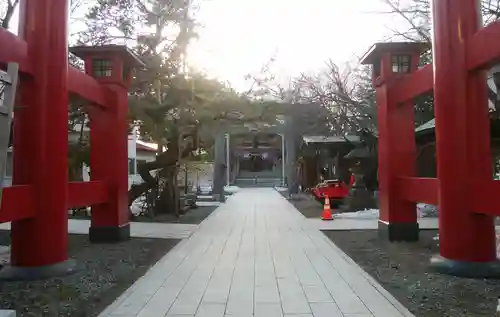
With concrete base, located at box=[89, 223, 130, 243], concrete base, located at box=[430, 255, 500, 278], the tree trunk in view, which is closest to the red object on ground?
the tree trunk

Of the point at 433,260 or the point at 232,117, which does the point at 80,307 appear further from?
the point at 232,117

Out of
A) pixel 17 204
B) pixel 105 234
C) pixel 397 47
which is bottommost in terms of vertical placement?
pixel 105 234

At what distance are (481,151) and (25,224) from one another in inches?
254

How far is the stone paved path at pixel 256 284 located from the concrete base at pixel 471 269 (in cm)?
115

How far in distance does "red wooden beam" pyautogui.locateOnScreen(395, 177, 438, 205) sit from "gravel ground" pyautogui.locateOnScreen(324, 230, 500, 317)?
957 mm

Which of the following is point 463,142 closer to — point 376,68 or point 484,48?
point 484,48

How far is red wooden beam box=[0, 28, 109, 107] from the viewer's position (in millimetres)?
6090

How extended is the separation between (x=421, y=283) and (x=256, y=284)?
2.15 m

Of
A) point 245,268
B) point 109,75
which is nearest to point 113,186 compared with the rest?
point 109,75

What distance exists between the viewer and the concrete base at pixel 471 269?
6.55 metres

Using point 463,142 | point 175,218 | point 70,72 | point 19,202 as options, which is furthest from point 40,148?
point 175,218

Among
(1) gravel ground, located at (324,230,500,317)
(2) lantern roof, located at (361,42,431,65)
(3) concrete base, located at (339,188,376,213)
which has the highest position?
(2) lantern roof, located at (361,42,431,65)

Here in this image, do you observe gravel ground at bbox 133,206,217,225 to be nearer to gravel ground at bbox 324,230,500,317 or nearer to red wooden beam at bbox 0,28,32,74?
gravel ground at bbox 324,230,500,317

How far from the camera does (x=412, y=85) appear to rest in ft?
29.4
